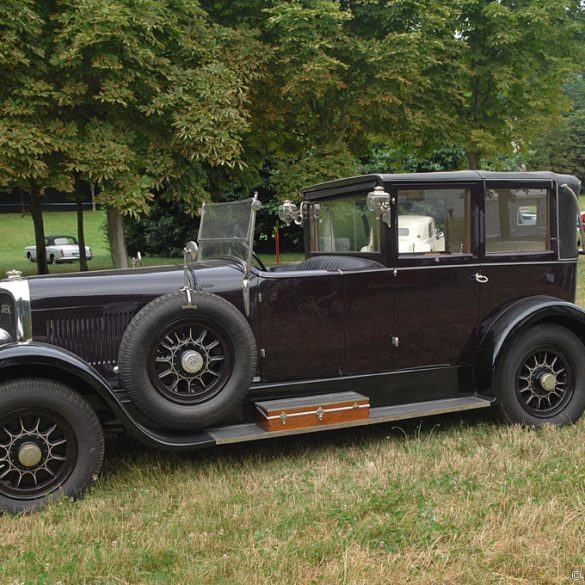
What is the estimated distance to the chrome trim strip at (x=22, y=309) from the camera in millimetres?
3803

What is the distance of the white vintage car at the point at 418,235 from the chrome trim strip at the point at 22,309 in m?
2.39

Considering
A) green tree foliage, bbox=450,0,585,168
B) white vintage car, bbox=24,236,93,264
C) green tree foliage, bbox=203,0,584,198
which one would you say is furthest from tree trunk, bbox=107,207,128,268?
white vintage car, bbox=24,236,93,264

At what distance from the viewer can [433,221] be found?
4.63 meters

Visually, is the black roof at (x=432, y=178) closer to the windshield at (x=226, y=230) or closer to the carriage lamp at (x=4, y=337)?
the windshield at (x=226, y=230)

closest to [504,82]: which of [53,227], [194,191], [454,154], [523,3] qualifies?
[523,3]

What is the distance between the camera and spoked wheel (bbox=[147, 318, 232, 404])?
3863 mm

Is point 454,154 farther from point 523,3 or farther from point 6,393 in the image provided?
point 6,393

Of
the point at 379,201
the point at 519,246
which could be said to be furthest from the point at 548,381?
the point at 379,201

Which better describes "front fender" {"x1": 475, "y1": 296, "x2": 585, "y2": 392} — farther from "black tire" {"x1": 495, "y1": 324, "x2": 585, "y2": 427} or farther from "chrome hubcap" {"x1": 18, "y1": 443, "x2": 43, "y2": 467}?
"chrome hubcap" {"x1": 18, "y1": 443, "x2": 43, "y2": 467}

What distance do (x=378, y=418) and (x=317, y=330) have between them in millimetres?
695

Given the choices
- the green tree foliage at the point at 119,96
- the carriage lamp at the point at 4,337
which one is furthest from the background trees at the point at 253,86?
Result: the carriage lamp at the point at 4,337

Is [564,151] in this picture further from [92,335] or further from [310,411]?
[92,335]

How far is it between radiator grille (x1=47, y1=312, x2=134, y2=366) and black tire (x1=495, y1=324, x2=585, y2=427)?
8.51ft

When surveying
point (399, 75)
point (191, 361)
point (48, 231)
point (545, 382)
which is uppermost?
point (399, 75)
